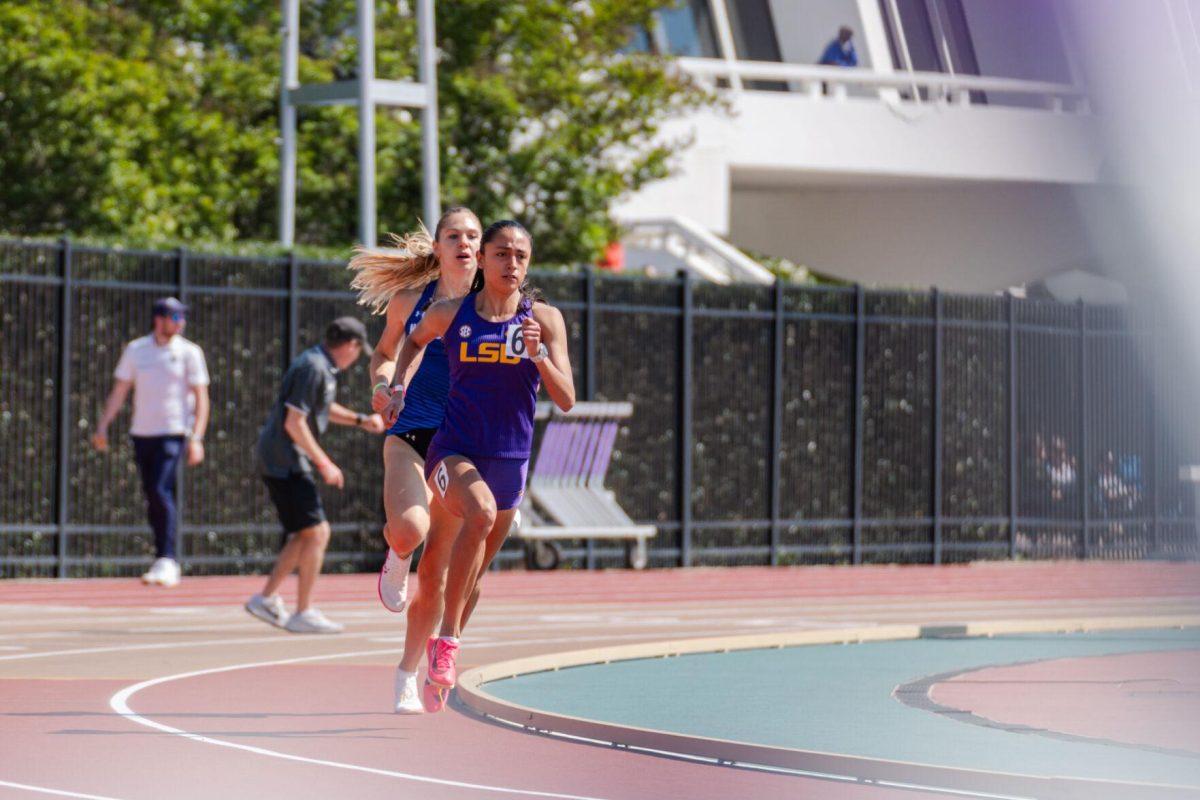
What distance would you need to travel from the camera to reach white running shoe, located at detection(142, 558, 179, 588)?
16.8 metres

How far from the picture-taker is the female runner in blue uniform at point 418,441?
8.63m

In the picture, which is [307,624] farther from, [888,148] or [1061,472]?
[888,148]

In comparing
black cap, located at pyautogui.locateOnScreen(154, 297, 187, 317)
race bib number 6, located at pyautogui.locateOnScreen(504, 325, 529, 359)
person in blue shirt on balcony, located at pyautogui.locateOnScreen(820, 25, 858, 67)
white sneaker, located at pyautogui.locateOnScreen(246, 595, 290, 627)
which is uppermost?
person in blue shirt on balcony, located at pyautogui.locateOnScreen(820, 25, 858, 67)

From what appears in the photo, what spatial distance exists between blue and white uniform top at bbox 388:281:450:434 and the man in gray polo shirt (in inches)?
129

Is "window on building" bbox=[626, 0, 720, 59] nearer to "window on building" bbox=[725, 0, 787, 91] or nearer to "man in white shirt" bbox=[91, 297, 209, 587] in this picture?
"window on building" bbox=[725, 0, 787, 91]

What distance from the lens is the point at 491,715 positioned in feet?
28.7

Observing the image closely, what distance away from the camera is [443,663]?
8.19 meters

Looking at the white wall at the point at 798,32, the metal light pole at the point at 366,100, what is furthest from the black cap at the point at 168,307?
the white wall at the point at 798,32

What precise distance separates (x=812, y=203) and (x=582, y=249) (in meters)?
10.1

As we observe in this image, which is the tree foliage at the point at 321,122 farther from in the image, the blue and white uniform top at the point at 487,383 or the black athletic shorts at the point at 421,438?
the blue and white uniform top at the point at 487,383

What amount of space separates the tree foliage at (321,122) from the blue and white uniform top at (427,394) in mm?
15897

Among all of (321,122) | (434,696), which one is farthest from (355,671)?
(321,122)

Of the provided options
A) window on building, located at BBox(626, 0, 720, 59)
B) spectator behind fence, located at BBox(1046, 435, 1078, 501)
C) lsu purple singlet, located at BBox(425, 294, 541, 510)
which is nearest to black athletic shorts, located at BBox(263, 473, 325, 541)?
lsu purple singlet, located at BBox(425, 294, 541, 510)

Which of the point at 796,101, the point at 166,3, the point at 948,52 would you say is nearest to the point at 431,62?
the point at 166,3
